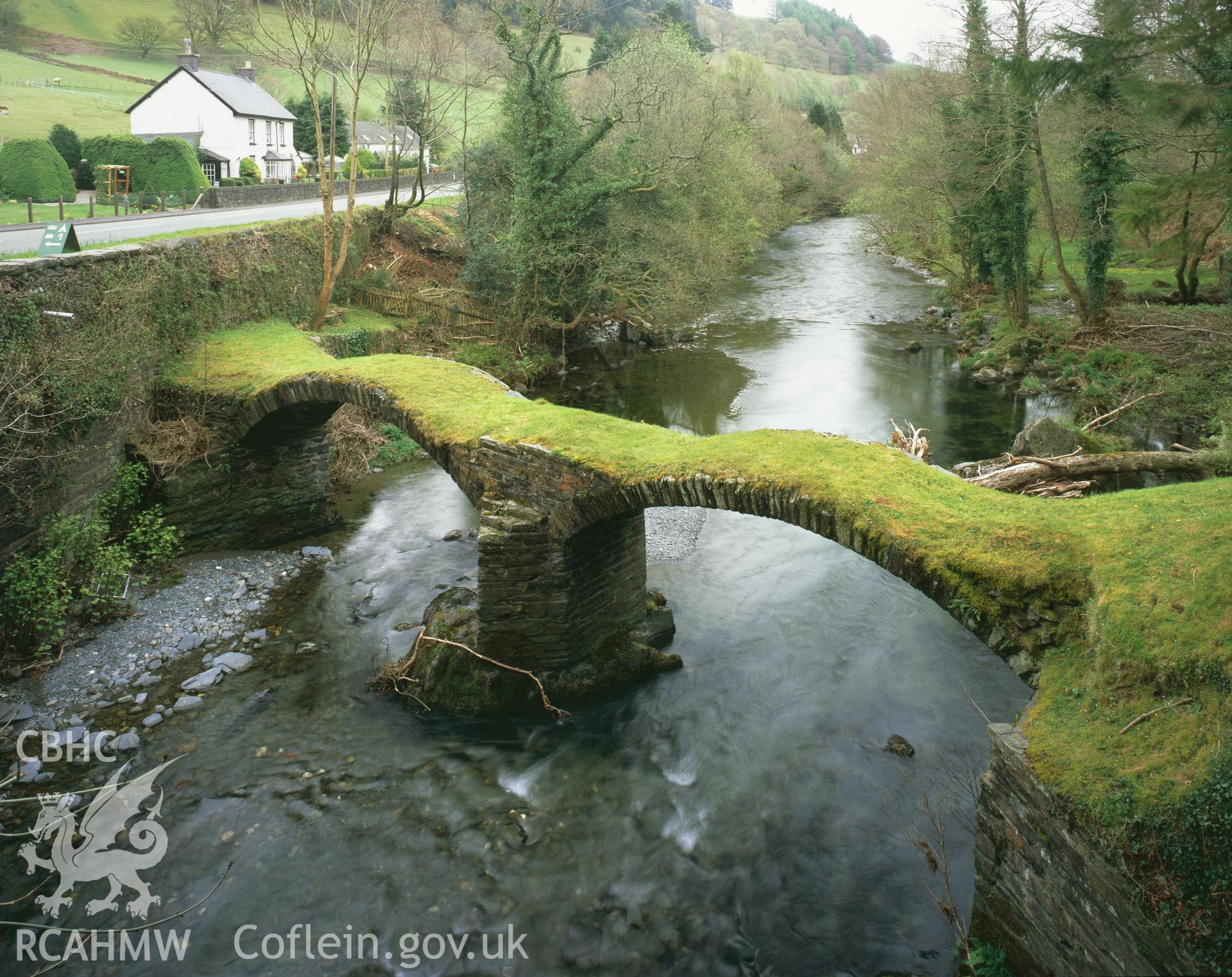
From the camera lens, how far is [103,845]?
25.0 ft

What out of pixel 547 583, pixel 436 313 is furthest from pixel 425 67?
pixel 547 583

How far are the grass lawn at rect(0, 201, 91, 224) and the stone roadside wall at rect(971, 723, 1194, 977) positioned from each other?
25.7 meters

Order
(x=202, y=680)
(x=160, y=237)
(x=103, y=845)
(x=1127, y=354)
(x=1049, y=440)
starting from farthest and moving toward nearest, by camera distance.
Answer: (x=1127, y=354) < (x=160, y=237) < (x=1049, y=440) < (x=202, y=680) < (x=103, y=845)

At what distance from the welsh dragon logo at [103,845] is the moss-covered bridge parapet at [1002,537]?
4.15 meters

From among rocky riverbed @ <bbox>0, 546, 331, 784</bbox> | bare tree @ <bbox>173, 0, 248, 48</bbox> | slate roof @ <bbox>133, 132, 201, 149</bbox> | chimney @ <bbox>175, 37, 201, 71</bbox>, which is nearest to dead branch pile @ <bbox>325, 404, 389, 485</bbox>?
rocky riverbed @ <bbox>0, 546, 331, 784</bbox>

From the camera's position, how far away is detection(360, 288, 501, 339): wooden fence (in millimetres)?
23672

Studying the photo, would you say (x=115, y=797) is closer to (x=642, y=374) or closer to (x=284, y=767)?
(x=284, y=767)

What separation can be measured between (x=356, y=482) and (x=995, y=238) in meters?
20.2

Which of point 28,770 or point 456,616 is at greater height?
point 456,616

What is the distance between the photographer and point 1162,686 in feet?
17.2

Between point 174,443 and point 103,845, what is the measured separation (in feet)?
23.4

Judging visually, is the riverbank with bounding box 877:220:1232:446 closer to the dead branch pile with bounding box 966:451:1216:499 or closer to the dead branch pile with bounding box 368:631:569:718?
the dead branch pile with bounding box 966:451:1216:499

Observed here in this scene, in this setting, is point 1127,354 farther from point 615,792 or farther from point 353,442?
point 353,442

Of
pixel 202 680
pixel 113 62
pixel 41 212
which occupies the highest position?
pixel 113 62
